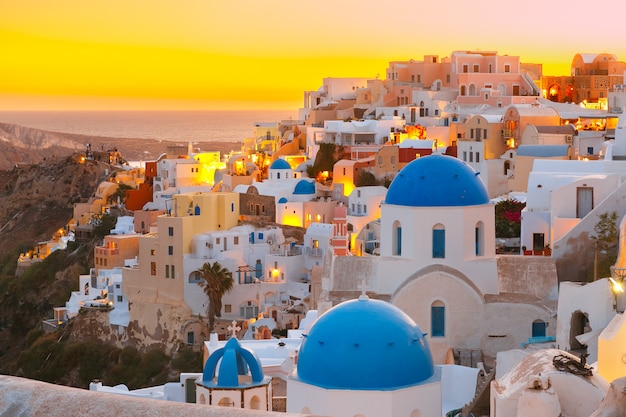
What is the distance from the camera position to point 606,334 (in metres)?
13.3

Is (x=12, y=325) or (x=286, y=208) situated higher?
(x=286, y=208)

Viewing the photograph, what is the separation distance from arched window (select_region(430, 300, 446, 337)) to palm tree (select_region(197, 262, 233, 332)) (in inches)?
661

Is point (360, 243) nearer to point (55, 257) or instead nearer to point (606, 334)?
point (55, 257)

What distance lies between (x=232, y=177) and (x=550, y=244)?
25563 mm

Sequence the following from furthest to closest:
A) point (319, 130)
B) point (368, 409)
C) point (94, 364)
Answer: point (319, 130)
point (94, 364)
point (368, 409)

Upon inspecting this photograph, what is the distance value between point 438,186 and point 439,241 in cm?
89

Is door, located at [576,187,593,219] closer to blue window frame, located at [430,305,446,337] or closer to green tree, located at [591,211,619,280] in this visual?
green tree, located at [591,211,619,280]

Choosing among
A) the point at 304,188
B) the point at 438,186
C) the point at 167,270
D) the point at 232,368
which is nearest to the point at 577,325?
the point at 438,186

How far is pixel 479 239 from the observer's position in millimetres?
20500

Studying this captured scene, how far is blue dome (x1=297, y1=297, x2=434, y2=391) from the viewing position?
41.8ft

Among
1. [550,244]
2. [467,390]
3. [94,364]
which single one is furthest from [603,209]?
[94,364]

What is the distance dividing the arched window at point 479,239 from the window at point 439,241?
618 mm

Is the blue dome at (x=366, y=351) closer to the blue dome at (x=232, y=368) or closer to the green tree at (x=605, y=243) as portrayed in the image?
the blue dome at (x=232, y=368)

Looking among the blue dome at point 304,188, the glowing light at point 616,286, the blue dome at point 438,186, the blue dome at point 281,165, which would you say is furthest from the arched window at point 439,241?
the blue dome at point 281,165
